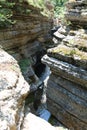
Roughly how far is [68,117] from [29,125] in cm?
370

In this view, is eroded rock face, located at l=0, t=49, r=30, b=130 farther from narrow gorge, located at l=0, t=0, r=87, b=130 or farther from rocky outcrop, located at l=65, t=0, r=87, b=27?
rocky outcrop, located at l=65, t=0, r=87, b=27

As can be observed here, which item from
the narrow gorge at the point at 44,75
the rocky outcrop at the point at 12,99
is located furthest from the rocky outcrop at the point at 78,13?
the rocky outcrop at the point at 12,99

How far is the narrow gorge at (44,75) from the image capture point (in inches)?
199

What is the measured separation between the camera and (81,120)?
859 centimetres

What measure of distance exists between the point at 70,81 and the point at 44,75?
9374 millimetres

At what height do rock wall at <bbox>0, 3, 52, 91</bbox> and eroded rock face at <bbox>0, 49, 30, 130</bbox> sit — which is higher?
eroded rock face at <bbox>0, 49, 30, 130</bbox>

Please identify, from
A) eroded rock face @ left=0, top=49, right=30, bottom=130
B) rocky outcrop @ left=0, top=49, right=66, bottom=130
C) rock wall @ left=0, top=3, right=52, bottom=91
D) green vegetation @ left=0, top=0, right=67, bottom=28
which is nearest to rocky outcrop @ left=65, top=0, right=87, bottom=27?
green vegetation @ left=0, top=0, right=67, bottom=28

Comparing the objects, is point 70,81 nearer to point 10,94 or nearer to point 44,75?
point 10,94

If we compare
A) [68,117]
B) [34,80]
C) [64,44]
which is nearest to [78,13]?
[64,44]

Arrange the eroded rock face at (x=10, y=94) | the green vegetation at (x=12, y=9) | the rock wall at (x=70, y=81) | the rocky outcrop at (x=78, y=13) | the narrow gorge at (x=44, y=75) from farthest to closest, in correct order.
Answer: the green vegetation at (x=12, y=9) < the rocky outcrop at (x=78, y=13) < the rock wall at (x=70, y=81) < the narrow gorge at (x=44, y=75) < the eroded rock face at (x=10, y=94)

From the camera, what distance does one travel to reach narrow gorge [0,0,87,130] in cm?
505

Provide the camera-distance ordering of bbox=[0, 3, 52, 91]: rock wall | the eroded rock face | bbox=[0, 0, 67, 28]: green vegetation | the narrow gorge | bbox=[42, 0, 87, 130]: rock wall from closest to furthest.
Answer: the eroded rock face → the narrow gorge → bbox=[42, 0, 87, 130]: rock wall → bbox=[0, 0, 67, 28]: green vegetation → bbox=[0, 3, 52, 91]: rock wall

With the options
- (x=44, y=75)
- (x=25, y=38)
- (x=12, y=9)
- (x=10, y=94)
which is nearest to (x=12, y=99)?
(x=10, y=94)

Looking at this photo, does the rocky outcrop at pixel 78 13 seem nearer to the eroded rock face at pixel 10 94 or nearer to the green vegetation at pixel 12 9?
the green vegetation at pixel 12 9
